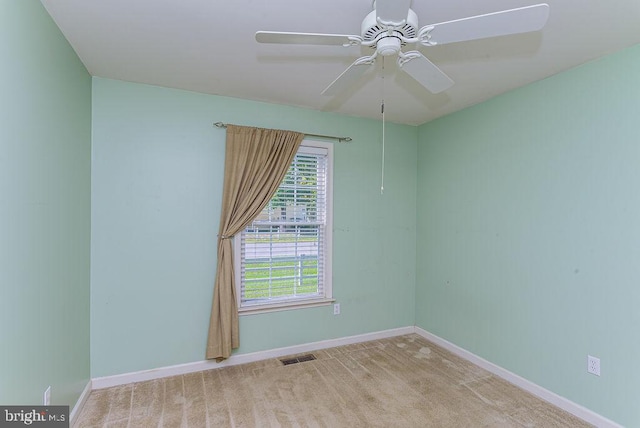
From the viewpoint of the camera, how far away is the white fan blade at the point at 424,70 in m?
1.67

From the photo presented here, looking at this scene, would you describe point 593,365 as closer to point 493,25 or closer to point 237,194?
point 493,25

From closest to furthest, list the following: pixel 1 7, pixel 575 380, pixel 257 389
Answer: pixel 1 7
pixel 575 380
pixel 257 389

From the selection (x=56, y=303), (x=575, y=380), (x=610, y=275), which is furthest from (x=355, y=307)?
(x=56, y=303)

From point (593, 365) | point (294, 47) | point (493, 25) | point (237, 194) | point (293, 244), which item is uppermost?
point (294, 47)

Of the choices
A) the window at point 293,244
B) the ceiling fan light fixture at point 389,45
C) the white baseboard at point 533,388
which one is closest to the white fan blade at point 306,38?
the ceiling fan light fixture at point 389,45

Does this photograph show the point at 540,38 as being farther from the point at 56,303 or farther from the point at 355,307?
the point at 56,303

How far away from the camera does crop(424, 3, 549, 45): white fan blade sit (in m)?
1.27

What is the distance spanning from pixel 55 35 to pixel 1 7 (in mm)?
671

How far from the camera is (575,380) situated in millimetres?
2410

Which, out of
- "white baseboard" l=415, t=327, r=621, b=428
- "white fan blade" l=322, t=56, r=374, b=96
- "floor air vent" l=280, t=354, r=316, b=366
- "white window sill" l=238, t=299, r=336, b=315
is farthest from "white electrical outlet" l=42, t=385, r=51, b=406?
"white baseboard" l=415, t=327, r=621, b=428

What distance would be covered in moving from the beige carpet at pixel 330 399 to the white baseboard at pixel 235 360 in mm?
65

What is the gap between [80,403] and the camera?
236 centimetres

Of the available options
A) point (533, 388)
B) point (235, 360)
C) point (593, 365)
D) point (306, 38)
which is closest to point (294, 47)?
point (306, 38)

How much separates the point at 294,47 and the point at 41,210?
1857mm
